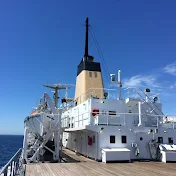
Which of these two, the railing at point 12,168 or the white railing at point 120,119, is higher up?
the white railing at point 120,119

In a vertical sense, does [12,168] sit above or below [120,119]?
below

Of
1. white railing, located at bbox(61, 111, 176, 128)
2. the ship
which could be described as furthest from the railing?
white railing, located at bbox(61, 111, 176, 128)

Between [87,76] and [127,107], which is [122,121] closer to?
[127,107]

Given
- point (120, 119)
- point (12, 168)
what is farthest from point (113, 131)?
point (12, 168)

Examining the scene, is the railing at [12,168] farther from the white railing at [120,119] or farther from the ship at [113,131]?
the white railing at [120,119]

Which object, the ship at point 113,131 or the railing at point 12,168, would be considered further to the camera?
the ship at point 113,131

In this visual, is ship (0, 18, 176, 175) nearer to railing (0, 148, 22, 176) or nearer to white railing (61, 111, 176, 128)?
white railing (61, 111, 176, 128)

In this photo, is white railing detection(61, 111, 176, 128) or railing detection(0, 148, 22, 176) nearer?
railing detection(0, 148, 22, 176)

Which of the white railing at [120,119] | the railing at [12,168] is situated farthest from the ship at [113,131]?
the railing at [12,168]

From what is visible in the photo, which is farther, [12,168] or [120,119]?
[120,119]

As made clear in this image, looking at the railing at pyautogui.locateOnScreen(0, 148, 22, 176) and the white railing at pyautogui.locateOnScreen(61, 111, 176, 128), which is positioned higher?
the white railing at pyautogui.locateOnScreen(61, 111, 176, 128)

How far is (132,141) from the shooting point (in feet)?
42.0

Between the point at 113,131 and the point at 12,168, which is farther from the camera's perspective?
the point at 113,131

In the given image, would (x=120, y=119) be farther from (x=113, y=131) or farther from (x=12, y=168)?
(x=12, y=168)
